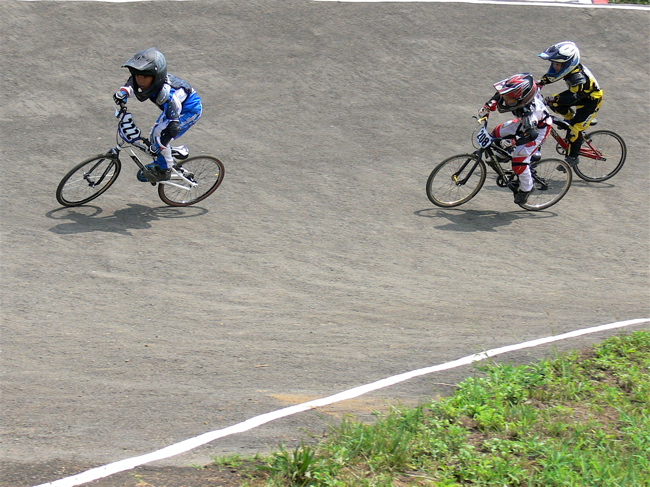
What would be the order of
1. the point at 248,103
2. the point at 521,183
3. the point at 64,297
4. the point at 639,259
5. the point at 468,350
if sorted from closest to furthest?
1. the point at 468,350
2. the point at 64,297
3. the point at 639,259
4. the point at 521,183
5. the point at 248,103

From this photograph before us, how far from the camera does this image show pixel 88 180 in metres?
9.67

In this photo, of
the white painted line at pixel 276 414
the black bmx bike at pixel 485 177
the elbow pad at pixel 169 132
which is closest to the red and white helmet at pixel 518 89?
the black bmx bike at pixel 485 177

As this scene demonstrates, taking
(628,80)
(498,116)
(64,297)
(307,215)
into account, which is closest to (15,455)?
(64,297)

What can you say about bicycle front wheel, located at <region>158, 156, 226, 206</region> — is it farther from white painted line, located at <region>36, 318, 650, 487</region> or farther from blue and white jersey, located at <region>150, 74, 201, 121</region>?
white painted line, located at <region>36, 318, 650, 487</region>

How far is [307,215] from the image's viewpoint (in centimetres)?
1027

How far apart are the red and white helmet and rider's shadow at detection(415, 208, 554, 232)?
67.9 inches

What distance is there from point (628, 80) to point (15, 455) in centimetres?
1508

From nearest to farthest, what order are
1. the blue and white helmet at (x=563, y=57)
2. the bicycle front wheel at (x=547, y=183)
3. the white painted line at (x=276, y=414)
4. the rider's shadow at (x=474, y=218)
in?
1. the white painted line at (x=276, y=414)
2. the rider's shadow at (x=474, y=218)
3. the bicycle front wheel at (x=547, y=183)
4. the blue and white helmet at (x=563, y=57)

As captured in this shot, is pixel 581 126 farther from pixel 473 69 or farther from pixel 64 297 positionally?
pixel 64 297

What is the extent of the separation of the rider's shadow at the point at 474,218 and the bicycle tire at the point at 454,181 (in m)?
0.19

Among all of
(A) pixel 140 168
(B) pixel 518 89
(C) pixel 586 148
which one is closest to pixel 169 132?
(A) pixel 140 168

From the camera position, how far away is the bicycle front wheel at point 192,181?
1008 cm

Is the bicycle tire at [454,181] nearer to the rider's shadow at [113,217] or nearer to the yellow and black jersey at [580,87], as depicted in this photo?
the yellow and black jersey at [580,87]

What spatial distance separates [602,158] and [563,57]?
83.6 inches
